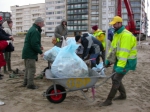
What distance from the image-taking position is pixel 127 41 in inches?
140

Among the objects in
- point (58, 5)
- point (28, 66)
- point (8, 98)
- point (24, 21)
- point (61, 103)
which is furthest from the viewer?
point (24, 21)

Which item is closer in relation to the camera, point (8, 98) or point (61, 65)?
point (61, 65)

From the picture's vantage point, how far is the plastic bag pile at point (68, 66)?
12.9 feet

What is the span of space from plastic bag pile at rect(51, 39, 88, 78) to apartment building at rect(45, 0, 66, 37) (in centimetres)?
7523

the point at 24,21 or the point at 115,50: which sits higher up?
the point at 24,21

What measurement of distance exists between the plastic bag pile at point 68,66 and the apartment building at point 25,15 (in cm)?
9175

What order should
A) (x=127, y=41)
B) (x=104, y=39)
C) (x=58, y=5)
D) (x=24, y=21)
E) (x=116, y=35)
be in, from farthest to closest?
1. (x=24, y=21)
2. (x=58, y=5)
3. (x=104, y=39)
4. (x=116, y=35)
5. (x=127, y=41)

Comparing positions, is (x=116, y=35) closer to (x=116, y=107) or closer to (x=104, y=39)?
(x=116, y=107)

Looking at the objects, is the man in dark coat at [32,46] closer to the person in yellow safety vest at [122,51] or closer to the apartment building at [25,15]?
the person in yellow safety vest at [122,51]

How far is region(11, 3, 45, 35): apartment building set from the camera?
95.0 meters

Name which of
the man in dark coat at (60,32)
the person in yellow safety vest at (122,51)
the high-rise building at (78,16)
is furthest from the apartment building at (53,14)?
the person in yellow safety vest at (122,51)

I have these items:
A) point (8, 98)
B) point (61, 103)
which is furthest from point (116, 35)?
point (8, 98)

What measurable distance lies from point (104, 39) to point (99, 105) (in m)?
3.79

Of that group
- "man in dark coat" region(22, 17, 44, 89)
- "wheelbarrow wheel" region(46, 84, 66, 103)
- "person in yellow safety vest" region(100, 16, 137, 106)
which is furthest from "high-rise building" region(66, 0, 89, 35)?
"person in yellow safety vest" region(100, 16, 137, 106)
